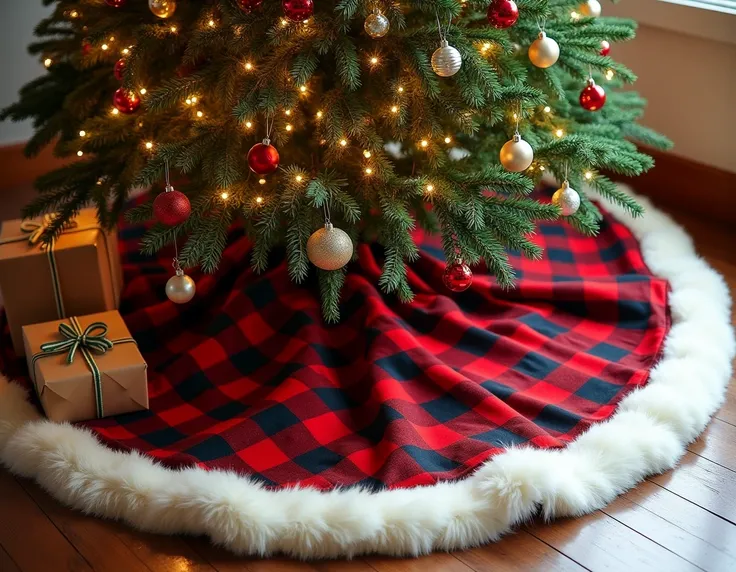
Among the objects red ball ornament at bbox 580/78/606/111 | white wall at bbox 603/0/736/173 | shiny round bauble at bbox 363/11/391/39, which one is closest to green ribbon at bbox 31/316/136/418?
shiny round bauble at bbox 363/11/391/39

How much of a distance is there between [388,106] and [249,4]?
0.32 metres

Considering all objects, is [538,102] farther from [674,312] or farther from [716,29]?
[716,29]

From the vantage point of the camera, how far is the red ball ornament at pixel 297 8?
151 centimetres

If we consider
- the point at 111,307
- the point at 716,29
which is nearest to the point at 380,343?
the point at 111,307

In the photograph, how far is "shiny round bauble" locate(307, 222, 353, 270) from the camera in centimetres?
162

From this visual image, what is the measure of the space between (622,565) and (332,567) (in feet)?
1.48

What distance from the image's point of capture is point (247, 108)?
62.9 inches

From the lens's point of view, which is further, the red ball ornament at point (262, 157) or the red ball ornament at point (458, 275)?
the red ball ornament at point (458, 275)

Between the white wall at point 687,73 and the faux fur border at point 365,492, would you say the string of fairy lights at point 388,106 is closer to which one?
the faux fur border at point 365,492

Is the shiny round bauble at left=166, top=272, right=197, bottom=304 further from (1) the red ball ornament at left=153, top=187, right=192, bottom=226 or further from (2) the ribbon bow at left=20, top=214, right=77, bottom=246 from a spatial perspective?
(2) the ribbon bow at left=20, top=214, right=77, bottom=246

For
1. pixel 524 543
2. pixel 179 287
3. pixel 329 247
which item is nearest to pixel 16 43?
pixel 179 287

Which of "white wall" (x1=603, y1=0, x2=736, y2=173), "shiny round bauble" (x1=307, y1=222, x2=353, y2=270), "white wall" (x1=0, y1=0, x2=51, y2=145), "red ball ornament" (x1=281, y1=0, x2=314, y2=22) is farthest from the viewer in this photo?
"white wall" (x1=0, y1=0, x2=51, y2=145)

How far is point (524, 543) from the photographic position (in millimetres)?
1396

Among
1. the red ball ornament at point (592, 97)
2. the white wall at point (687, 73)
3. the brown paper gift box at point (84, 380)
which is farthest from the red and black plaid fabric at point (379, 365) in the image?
the white wall at point (687, 73)
